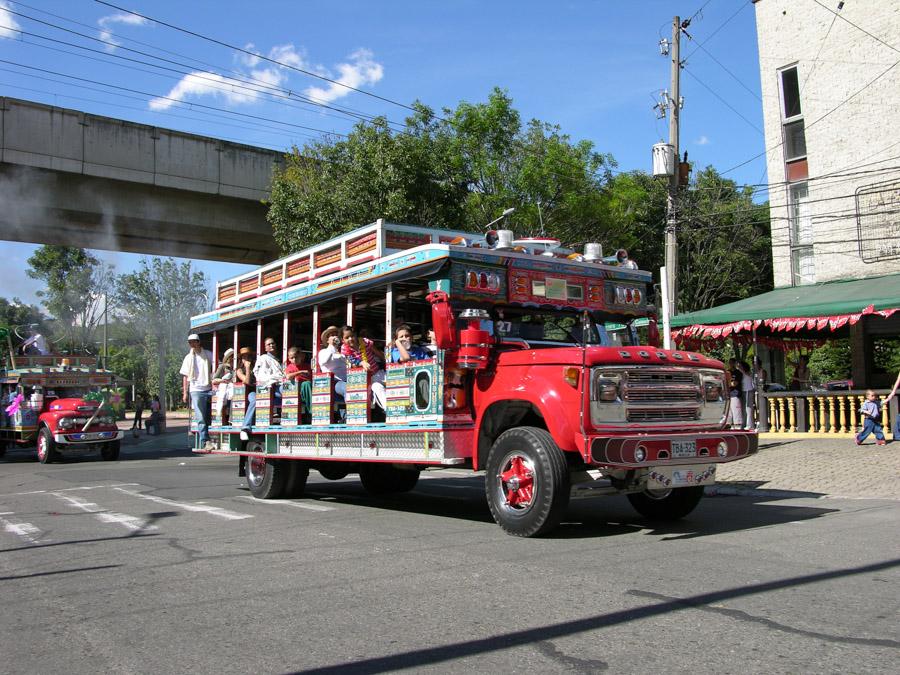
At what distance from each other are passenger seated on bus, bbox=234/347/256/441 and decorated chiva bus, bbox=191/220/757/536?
18 cm

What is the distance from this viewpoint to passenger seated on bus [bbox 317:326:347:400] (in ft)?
31.1

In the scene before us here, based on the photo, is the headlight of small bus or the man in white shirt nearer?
the headlight of small bus

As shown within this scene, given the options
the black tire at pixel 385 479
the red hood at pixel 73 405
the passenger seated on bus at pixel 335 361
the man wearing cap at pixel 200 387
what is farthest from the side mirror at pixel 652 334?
the red hood at pixel 73 405

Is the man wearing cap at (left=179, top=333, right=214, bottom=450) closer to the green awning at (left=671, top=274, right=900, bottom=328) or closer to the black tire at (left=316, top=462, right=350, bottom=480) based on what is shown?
the black tire at (left=316, top=462, right=350, bottom=480)

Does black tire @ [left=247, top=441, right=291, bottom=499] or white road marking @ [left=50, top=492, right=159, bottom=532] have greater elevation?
black tire @ [left=247, top=441, right=291, bottom=499]

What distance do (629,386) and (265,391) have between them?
5739 millimetres

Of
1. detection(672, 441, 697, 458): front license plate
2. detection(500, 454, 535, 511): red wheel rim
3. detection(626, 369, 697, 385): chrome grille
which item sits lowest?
detection(500, 454, 535, 511): red wheel rim

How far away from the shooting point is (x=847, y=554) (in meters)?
6.30

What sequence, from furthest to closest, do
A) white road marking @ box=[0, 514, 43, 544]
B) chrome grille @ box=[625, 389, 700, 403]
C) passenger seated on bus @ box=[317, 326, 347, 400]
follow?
passenger seated on bus @ box=[317, 326, 347, 400], white road marking @ box=[0, 514, 43, 544], chrome grille @ box=[625, 389, 700, 403]

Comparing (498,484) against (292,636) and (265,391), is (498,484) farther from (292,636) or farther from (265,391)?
(265,391)

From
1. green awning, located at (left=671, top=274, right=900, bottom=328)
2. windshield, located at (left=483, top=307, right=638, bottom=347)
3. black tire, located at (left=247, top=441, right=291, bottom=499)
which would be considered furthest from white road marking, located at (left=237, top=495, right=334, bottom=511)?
green awning, located at (left=671, top=274, right=900, bottom=328)

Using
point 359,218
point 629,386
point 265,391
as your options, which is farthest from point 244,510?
point 359,218

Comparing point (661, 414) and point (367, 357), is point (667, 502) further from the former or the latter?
point (367, 357)

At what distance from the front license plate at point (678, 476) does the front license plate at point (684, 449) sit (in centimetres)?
16
